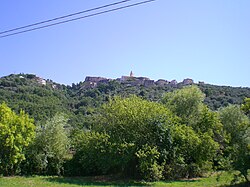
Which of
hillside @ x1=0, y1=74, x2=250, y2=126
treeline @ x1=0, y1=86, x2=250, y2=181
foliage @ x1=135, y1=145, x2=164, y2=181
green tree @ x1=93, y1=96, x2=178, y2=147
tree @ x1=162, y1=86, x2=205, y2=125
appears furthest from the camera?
hillside @ x1=0, y1=74, x2=250, y2=126

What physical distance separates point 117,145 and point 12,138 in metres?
10.0

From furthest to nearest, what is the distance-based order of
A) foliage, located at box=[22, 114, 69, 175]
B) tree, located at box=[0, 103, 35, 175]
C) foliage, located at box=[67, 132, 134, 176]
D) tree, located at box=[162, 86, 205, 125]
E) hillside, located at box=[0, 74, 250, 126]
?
hillside, located at box=[0, 74, 250, 126]
tree, located at box=[162, 86, 205, 125]
foliage, located at box=[22, 114, 69, 175]
tree, located at box=[0, 103, 35, 175]
foliage, located at box=[67, 132, 134, 176]

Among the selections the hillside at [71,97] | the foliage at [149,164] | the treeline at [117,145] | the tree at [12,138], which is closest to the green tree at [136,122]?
the treeline at [117,145]

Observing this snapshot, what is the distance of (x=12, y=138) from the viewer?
95.0 ft

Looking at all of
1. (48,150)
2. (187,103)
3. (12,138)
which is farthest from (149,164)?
Answer: (187,103)

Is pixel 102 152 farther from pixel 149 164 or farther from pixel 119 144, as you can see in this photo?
pixel 149 164

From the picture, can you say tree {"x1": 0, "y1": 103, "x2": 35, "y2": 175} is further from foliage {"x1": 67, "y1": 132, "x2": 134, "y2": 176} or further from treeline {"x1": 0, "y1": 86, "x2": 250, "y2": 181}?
foliage {"x1": 67, "y1": 132, "x2": 134, "y2": 176}

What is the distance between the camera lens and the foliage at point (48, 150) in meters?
31.8

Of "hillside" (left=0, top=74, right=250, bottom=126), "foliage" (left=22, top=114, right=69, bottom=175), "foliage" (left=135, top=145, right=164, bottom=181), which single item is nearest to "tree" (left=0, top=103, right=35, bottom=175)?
"foliage" (left=22, top=114, right=69, bottom=175)

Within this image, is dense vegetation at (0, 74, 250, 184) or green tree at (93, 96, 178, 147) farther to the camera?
green tree at (93, 96, 178, 147)

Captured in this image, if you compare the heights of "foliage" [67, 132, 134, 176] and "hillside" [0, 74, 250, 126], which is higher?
"hillside" [0, 74, 250, 126]

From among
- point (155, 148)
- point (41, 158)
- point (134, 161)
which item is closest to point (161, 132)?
point (155, 148)

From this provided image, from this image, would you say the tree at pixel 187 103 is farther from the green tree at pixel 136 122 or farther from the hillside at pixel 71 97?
the hillside at pixel 71 97

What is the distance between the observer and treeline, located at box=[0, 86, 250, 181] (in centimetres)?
2873
